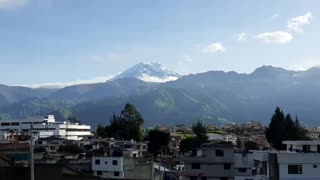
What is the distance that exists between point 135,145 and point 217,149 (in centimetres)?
2656

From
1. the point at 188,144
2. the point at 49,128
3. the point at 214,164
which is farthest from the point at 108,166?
the point at 49,128

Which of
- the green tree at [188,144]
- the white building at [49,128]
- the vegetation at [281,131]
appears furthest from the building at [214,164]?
the white building at [49,128]

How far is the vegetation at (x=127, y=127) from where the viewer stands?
9550cm

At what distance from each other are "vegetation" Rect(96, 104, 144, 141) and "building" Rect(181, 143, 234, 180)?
1768 inches

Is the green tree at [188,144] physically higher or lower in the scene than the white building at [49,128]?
lower

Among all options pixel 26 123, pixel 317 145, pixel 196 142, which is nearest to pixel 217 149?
pixel 317 145

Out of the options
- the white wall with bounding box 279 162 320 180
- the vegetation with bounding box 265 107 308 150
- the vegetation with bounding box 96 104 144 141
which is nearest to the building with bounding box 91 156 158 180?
the white wall with bounding box 279 162 320 180

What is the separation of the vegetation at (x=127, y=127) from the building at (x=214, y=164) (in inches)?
1768

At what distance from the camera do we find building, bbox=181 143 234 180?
159ft

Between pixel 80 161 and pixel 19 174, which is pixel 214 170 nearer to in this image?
pixel 80 161

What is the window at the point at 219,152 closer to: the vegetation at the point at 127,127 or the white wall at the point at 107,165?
the white wall at the point at 107,165

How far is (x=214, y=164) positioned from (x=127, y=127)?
1964 inches

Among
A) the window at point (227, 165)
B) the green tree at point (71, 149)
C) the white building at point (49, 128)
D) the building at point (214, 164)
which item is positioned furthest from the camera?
the white building at point (49, 128)

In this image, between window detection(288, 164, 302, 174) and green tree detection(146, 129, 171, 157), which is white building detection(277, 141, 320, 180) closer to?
window detection(288, 164, 302, 174)
